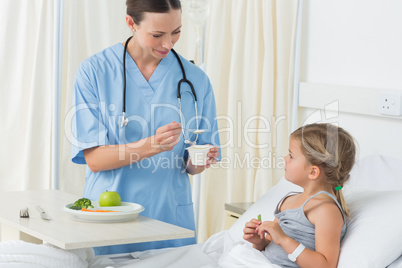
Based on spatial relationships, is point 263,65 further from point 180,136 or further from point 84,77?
point 84,77

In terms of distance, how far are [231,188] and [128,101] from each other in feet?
4.01

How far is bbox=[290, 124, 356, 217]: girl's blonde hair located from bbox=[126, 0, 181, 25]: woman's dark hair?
650mm

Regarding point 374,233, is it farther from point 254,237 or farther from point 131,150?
point 131,150

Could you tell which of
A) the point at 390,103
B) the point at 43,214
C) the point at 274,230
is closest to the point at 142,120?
the point at 43,214

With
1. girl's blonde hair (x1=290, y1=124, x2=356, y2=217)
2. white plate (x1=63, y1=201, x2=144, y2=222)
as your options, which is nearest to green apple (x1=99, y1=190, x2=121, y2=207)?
white plate (x1=63, y1=201, x2=144, y2=222)

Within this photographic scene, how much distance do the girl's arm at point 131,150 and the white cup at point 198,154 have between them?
9 centimetres

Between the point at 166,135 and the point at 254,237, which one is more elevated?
the point at 166,135

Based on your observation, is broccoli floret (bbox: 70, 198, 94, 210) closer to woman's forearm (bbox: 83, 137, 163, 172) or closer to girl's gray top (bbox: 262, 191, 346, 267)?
woman's forearm (bbox: 83, 137, 163, 172)

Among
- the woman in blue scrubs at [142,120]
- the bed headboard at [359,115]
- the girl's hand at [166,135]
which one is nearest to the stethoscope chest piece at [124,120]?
the woman in blue scrubs at [142,120]

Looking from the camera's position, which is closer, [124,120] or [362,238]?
[362,238]

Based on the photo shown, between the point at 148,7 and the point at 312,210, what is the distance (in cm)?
88

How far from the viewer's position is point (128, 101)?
2.07 m

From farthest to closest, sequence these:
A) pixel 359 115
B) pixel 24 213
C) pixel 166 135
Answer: pixel 359 115 → pixel 166 135 → pixel 24 213

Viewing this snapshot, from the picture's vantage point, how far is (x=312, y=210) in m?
1.70
